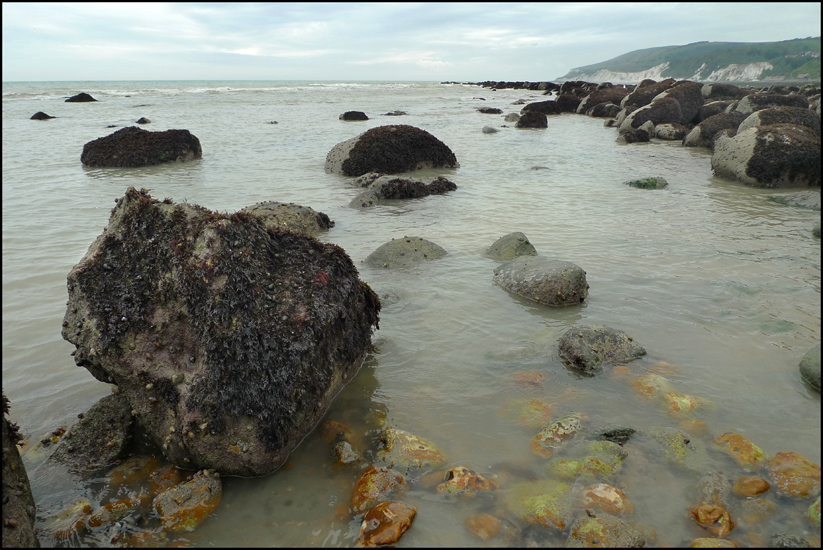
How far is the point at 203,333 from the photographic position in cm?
356

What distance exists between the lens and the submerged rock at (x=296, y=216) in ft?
27.1

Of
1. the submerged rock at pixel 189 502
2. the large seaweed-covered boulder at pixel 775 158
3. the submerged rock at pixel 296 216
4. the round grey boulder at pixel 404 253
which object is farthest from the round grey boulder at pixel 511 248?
the large seaweed-covered boulder at pixel 775 158

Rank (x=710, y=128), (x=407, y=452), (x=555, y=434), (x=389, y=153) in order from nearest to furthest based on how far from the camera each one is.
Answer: (x=407, y=452), (x=555, y=434), (x=389, y=153), (x=710, y=128)

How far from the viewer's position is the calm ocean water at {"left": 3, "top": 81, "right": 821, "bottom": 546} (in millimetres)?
3229

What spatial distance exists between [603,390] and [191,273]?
338 cm

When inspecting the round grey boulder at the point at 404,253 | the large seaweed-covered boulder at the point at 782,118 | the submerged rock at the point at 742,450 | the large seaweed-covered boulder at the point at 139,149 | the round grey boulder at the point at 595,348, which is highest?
the large seaweed-covered boulder at the point at 782,118

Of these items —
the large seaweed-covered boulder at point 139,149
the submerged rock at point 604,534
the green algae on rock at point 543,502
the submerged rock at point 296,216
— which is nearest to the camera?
the submerged rock at point 604,534

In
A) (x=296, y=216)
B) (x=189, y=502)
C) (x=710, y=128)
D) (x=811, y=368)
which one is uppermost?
(x=710, y=128)

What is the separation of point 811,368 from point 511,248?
373 cm

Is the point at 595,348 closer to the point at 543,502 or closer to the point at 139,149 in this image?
the point at 543,502

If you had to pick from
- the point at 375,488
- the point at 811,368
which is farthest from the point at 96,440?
the point at 811,368

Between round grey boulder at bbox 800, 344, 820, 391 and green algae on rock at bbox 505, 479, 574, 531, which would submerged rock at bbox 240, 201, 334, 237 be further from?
round grey boulder at bbox 800, 344, 820, 391

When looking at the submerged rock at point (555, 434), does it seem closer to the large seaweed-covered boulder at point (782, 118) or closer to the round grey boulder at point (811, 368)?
the round grey boulder at point (811, 368)

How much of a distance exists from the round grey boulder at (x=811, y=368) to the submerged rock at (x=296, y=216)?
6.49 metres
